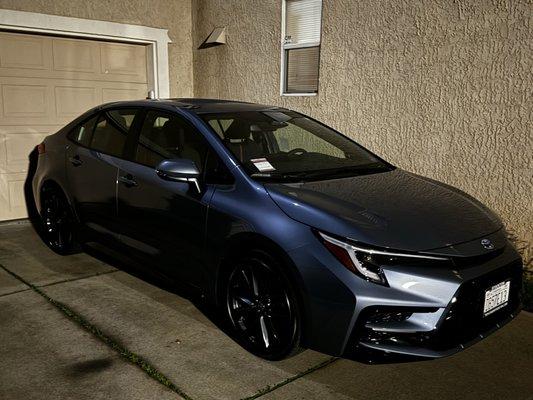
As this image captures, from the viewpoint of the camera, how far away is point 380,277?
2.72m

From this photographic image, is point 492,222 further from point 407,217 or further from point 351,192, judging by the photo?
point 351,192

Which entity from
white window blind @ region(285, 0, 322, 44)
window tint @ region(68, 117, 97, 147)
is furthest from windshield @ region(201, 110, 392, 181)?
white window blind @ region(285, 0, 322, 44)

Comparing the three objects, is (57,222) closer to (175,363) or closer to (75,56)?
(175,363)

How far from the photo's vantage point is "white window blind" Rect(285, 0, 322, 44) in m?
6.46

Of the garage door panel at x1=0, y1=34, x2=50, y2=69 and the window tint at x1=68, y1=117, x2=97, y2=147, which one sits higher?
the garage door panel at x1=0, y1=34, x2=50, y2=69

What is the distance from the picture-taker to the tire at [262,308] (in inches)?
119

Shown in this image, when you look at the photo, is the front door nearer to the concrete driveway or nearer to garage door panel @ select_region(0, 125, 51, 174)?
the concrete driveway

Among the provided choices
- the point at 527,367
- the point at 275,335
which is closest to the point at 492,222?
the point at 527,367

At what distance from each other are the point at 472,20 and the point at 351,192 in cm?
273

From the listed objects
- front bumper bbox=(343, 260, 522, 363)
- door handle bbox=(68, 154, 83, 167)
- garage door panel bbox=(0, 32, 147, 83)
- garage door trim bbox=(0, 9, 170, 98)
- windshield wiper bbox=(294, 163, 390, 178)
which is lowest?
front bumper bbox=(343, 260, 522, 363)

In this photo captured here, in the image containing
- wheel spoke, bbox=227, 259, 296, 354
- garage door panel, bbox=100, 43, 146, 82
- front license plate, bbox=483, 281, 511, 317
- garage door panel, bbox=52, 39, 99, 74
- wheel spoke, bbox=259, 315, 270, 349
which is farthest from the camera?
garage door panel, bbox=100, 43, 146, 82

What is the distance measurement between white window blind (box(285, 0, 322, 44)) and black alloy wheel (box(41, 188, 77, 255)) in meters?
3.45

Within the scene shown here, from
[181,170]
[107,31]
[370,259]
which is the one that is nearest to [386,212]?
[370,259]

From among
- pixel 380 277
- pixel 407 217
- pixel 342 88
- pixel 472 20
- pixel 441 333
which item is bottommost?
pixel 441 333
